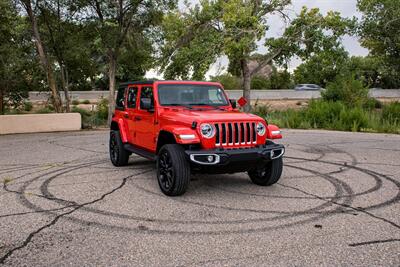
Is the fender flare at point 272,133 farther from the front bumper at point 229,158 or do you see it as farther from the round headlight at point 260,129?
the front bumper at point 229,158

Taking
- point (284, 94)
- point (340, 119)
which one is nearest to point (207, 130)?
point (340, 119)

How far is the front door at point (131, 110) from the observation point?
768 cm

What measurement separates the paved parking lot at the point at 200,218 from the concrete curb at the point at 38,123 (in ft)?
30.0

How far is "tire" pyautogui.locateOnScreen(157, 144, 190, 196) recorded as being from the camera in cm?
554

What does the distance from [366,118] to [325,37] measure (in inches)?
358

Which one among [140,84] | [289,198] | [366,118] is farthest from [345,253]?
[366,118]

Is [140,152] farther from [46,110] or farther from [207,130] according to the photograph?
[46,110]

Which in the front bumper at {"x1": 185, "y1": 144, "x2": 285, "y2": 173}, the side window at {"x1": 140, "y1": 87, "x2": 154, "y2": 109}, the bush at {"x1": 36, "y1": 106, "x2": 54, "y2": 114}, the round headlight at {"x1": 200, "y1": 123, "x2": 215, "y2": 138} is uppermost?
the side window at {"x1": 140, "y1": 87, "x2": 154, "y2": 109}

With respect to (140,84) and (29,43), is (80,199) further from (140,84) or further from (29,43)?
(29,43)

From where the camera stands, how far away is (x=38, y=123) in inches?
684

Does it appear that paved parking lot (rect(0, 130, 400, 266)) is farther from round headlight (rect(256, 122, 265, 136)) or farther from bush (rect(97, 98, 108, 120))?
bush (rect(97, 98, 108, 120))

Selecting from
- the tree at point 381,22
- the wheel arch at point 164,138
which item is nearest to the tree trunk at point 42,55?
the wheel arch at point 164,138

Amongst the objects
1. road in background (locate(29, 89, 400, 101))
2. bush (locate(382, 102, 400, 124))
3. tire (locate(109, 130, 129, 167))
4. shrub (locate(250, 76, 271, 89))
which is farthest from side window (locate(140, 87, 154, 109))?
shrub (locate(250, 76, 271, 89))

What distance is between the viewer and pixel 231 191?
6.23 m
